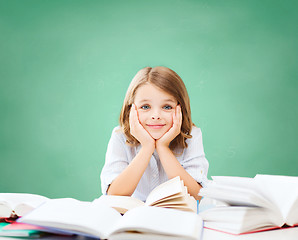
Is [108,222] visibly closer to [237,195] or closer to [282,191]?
[237,195]

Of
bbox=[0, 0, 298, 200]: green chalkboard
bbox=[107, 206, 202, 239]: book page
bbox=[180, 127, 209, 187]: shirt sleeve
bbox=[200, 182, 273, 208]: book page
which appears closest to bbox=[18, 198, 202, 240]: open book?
bbox=[107, 206, 202, 239]: book page

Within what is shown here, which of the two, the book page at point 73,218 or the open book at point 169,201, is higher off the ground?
the open book at point 169,201

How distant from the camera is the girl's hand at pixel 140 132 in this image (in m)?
1.36

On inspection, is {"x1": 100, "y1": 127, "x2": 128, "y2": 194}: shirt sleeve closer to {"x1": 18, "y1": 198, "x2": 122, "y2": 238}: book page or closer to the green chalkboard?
{"x1": 18, "y1": 198, "x2": 122, "y2": 238}: book page

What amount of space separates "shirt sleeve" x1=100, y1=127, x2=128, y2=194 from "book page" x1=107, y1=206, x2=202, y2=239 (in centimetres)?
65

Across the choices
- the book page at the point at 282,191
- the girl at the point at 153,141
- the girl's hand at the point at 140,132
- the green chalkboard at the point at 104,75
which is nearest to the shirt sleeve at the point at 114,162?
the girl at the point at 153,141

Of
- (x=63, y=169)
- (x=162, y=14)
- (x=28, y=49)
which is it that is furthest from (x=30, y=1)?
(x=63, y=169)

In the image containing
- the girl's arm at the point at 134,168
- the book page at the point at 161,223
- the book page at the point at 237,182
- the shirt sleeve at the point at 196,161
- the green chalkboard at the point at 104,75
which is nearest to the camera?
the book page at the point at 161,223

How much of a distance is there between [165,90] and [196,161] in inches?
14.3

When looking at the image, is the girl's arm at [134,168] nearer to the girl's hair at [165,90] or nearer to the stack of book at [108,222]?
the girl's hair at [165,90]

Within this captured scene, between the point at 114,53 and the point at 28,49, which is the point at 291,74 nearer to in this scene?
the point at 114,53

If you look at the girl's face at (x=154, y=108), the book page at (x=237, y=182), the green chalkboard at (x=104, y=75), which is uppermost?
the green chalkboard at (x=104, y=75)

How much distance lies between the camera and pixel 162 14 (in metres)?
2.73

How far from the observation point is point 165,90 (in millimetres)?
1344
